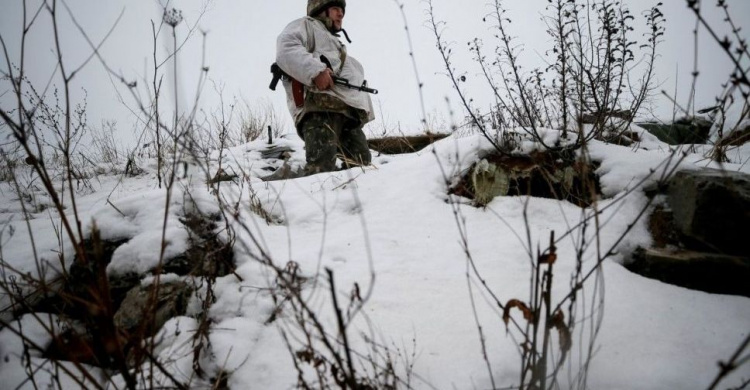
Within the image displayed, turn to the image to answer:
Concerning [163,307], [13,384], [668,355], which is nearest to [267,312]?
[163,307]

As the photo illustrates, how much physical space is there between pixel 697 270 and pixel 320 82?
2.56 meters

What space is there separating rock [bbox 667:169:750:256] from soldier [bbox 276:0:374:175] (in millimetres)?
1958

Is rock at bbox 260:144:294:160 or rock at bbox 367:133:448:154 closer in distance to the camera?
rock at bbox 260:144:294:160

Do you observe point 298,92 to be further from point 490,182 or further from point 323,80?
point 490,182

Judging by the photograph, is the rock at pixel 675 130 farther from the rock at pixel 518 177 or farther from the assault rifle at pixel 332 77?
the assault rifle at pixel 332 77

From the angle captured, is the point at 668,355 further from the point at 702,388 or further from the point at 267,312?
the point at 267,312

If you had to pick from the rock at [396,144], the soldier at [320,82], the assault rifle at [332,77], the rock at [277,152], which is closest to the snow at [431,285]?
the soldier at [320,82]

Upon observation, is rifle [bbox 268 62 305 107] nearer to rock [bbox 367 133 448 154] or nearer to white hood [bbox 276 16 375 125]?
white hood [bbox 276 16 375 125]

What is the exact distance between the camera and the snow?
1.02 meters

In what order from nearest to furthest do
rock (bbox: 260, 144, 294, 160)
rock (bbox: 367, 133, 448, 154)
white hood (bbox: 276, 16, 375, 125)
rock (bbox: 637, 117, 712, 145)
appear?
white hood (bbox: 276, 16, 375, 125)
rock (bbox: 637, 117, 712, 145)
rock (bbox: 260, 144, 294, 160)
rock (bbox: 367, 133, 448, 154)

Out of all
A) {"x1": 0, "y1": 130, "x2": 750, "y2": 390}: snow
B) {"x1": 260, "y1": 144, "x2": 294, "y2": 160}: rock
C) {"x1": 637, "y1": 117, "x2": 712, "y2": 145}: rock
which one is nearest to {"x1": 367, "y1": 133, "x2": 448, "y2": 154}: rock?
{"x1": 260, "y1": 144, "x2": 294, "y2": 160}: rock

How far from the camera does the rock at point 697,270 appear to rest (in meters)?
1.23

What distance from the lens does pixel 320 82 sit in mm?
2824

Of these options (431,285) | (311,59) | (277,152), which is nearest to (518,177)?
(431,285)
